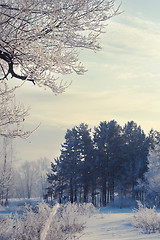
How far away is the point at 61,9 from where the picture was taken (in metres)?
5.95

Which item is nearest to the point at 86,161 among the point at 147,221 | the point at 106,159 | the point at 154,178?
the point at 106,159

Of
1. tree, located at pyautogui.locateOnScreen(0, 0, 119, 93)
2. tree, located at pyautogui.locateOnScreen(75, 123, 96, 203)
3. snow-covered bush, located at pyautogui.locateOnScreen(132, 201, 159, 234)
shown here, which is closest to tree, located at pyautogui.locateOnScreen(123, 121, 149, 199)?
tree, located at pyautogui.locateOnScreen(75, 123, 96, 203)

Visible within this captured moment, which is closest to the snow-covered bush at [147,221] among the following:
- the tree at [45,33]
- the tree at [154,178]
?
the tree at [45,33]

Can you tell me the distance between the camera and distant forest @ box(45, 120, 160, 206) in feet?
127

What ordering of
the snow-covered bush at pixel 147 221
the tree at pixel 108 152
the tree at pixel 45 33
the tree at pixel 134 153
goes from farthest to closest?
the tree at pixel 108 152
the tree at pixel 134 153
the snow-covered bush at pixel 147 221
the tree at pixel 45 33

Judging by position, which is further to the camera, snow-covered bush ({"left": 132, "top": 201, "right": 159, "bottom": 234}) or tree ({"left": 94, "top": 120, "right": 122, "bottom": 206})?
tree ({"left": 94, "top": 120, "right": 122, "bottom": 206})

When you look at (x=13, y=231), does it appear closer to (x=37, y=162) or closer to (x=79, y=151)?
(x=79, y=151)

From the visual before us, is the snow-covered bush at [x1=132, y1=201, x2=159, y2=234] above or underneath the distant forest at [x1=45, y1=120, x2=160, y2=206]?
underneath

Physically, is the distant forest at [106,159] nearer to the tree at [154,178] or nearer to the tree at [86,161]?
the tree at [86,161]

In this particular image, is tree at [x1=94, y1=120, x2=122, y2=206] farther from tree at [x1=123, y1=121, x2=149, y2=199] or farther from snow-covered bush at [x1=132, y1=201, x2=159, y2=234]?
snow-covered bush at [x1=132, y1=201, x2=159, y2=234]

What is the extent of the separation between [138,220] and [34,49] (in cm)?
665

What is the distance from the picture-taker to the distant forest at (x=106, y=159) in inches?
Answer: 1527

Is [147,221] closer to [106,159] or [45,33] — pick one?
[45,33]

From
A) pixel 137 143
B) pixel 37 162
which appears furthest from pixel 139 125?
pixel 37 162
